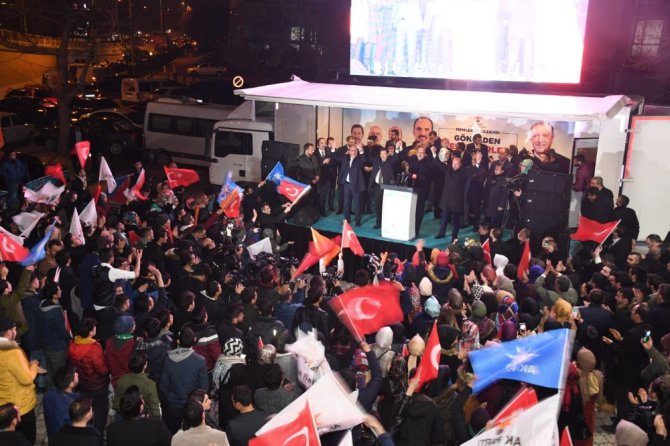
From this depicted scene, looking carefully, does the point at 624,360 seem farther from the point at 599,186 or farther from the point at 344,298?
the point at 599,186

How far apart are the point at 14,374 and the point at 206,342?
5.84 feet

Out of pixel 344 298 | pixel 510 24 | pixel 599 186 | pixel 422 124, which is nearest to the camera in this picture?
pixel 344 298

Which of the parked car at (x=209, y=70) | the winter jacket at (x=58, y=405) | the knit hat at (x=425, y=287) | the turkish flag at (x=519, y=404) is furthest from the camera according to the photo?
the parked car at (x=209, y=70)

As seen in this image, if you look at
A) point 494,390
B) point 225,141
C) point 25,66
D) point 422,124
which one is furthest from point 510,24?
point 25,66

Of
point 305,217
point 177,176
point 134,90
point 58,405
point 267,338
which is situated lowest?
point 305,217

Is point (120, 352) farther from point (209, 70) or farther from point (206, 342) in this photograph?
point (209, 70)

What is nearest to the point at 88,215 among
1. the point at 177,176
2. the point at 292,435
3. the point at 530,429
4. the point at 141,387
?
the point at 177,176

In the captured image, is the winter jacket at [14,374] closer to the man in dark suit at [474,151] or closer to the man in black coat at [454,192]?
the man in black coat at [454,192]

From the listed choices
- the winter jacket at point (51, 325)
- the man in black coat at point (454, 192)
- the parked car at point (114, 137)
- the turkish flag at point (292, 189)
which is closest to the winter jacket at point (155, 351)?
the winter jacket at point (51, 325)

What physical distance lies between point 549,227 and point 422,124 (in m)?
6.11

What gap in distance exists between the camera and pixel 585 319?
785cm

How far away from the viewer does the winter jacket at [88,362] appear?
6.59 metres

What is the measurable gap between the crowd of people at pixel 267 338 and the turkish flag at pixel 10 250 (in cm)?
40

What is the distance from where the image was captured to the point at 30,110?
92.7ft
